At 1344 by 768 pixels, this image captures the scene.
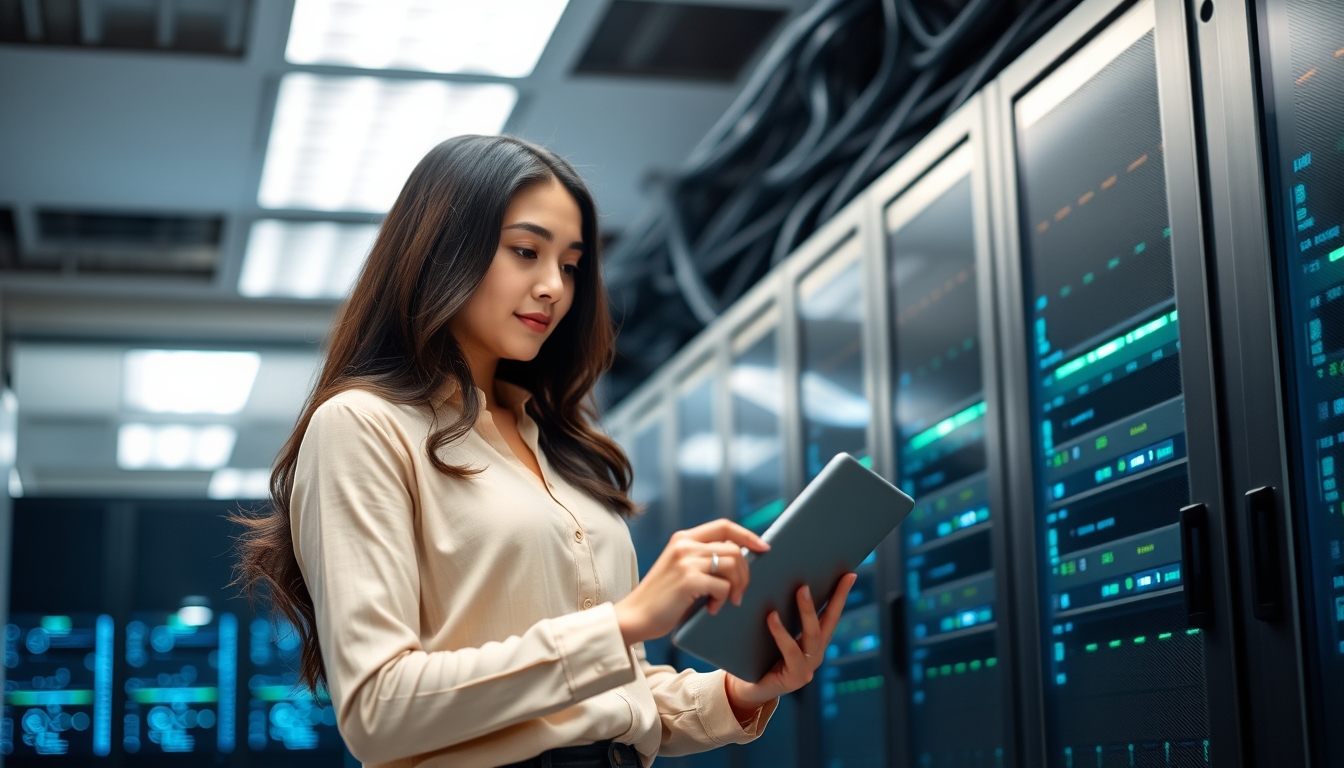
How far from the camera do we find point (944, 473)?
2291 millimetres

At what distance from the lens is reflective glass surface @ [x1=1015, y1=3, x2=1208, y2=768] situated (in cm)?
163

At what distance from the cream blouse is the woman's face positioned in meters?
0.08

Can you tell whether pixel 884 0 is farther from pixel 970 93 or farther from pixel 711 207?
→ pixel 711 207

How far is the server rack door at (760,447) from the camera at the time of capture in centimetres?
310

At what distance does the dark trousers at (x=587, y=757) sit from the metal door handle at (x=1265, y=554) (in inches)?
27.4

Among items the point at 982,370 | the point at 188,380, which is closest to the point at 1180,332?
the point at 982,370

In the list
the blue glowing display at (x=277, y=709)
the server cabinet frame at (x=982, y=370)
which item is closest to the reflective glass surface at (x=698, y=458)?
the server cabinet frame at (x=982, y=370)

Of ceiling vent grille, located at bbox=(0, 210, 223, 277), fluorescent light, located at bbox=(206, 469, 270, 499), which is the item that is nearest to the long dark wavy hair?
ceiling vent grille, located at bbox=(0, 210, 223, 277)

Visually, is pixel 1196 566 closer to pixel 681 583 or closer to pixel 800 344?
pixel 681 583

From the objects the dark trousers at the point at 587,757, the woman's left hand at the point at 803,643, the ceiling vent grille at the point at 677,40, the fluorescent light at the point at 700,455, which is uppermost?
the ceiling vent grille at the point at 677,40

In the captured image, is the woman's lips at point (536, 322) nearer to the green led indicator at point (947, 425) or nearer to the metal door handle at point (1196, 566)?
the metal door handle at point (1196, 566)

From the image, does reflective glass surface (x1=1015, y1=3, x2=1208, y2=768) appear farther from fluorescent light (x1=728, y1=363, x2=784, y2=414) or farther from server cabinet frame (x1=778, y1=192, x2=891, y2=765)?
fluorescent light (x1=728, y1=363, x2=784, y2=414)

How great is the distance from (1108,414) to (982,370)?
1.23ft

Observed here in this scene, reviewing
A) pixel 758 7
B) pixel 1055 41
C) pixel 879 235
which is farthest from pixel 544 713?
pixel 758 7
